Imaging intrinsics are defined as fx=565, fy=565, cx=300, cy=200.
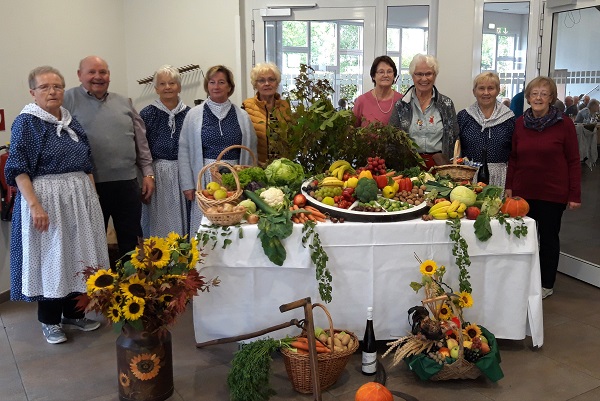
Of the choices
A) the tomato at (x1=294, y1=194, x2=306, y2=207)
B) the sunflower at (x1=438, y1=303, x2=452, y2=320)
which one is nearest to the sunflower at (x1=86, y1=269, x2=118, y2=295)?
the tomato at (x1=294, y1=194, x2=306, y2=207)

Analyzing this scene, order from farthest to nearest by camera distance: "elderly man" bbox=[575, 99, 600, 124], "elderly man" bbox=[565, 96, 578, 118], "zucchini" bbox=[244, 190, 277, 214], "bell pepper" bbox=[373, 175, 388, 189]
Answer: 1. "elderly man" bbox=[565, 96, 578, 118]
2. "elderly man" bbox=[575, 99, 600, 124]
3. "bell pepper" bbox=[373, 175, 388, 189]
4. "zucchini" bbox=[244, 190, 277, 214]

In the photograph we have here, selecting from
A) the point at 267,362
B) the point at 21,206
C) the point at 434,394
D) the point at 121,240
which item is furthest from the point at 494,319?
the point at 21,206

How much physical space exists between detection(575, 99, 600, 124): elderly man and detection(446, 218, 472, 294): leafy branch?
2.25 m

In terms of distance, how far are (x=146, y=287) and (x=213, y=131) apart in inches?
57.5

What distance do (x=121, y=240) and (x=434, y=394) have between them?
7.32 feet

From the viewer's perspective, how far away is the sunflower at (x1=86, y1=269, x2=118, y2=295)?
7.61 feet

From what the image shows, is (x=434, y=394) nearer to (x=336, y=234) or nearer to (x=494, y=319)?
(x=494, y=319)

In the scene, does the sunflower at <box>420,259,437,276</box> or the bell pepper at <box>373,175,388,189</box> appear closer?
the sunflower at <box>420,259,437,276</box>

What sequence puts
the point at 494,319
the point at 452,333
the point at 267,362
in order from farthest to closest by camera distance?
1. the point at 494,319
2. the point at 452,333
3. the point at 267,362

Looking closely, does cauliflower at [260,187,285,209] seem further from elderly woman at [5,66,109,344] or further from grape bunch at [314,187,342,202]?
elderly woman at [5,66,109,344]

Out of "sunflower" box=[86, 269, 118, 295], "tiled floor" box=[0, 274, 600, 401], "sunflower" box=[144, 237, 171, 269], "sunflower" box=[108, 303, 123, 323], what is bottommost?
"tiled floor" box=[0, 274, 600, 401]

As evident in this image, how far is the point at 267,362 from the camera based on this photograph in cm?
252

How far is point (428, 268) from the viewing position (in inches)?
108

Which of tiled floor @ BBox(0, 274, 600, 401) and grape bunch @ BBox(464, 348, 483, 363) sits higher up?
grape bunch @ BBox(464, 348, 483, 363)
